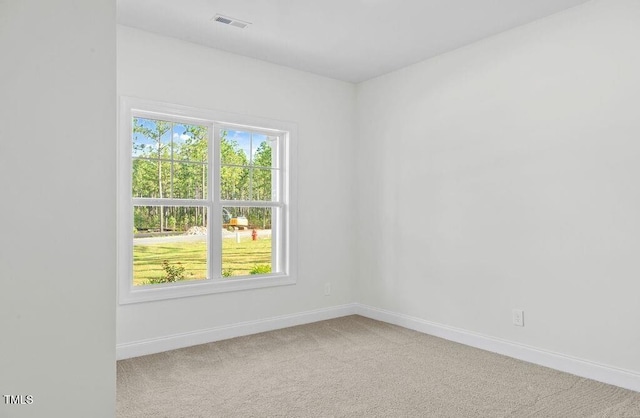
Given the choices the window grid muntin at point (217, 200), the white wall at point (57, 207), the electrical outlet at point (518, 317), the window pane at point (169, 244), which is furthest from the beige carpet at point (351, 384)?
the white wall at point (57, 207)

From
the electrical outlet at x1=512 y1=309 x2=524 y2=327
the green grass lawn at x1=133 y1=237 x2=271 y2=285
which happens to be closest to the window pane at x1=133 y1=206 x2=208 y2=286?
the green grass lawn at x1=133 y1=237 x2=271 y2=285

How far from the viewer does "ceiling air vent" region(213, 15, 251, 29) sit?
3.44m

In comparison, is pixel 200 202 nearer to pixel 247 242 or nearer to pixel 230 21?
pixel 247 242

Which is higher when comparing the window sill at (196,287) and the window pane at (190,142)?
the window pane at (190,142)

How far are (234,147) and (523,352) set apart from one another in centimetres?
317

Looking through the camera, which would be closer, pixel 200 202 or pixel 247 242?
pixel 200 202

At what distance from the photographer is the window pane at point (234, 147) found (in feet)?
14.1

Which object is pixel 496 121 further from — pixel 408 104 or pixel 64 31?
pixel 64 31

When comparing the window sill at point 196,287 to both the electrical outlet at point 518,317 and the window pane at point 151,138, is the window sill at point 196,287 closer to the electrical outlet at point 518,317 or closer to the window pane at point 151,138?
the window pane at point 151,138

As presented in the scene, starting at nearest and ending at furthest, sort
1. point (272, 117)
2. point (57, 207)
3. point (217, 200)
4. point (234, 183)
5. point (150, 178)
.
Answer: point (57, 207) < point (150, 178) < point (217, 200) < point (234, 183) < point (272, 117)

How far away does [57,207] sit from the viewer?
1.53 metres

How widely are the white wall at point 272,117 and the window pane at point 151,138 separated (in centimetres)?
25

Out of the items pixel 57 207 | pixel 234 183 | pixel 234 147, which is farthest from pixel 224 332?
pixel 57 207

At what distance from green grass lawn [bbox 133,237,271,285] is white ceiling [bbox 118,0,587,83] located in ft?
6.09
